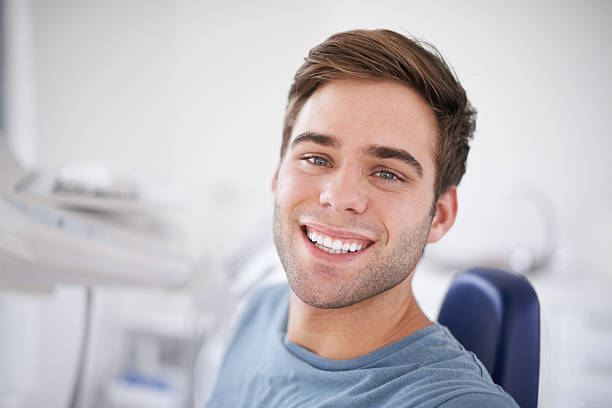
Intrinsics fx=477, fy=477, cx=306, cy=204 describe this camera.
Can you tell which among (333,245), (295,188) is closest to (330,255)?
(333,245)

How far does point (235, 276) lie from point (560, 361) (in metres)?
1.20

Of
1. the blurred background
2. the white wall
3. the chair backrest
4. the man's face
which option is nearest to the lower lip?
the man's face

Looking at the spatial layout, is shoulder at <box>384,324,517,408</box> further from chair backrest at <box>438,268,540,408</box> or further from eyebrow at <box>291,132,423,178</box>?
eyebrow at <box>291,132,423,178</box>

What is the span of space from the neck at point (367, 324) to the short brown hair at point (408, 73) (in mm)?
189

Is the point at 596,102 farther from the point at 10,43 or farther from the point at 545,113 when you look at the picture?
the point at 10,43

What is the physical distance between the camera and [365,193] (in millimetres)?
718

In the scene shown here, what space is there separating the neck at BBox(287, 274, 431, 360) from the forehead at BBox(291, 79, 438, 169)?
0.75 feet

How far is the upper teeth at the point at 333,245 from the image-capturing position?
730 mm

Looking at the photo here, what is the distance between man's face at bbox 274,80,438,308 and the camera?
2.35 feet

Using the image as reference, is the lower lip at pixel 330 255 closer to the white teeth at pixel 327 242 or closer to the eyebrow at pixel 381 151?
the white teeth at pixel 327 242

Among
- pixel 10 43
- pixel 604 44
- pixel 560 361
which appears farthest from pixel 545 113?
pixel 10 43

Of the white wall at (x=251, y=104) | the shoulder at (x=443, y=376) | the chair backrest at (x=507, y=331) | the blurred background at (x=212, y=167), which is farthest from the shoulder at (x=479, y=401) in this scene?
the white wall at (x=251, y=104)

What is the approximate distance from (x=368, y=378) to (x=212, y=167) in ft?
6.40

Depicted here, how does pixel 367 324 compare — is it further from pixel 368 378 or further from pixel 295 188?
pixel 295 188
